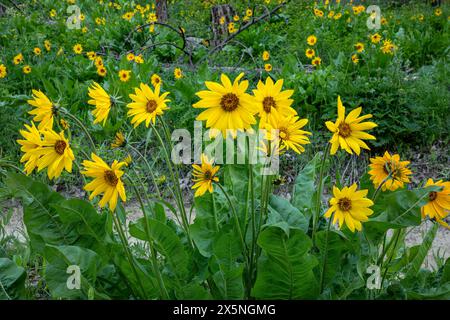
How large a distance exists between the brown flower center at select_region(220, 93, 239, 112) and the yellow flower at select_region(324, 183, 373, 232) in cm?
39

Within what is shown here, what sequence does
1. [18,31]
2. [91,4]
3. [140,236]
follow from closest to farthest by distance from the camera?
[140,236] → [18,31] → [91,4]

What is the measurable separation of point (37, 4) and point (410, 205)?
1069cm

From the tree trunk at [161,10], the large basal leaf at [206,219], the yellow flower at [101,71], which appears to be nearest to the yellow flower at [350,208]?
the large basal leaf at [206,219]

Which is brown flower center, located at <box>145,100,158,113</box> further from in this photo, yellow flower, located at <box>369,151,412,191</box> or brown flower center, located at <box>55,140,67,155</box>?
yellow flower, located at <box>369,151,412,191</box>

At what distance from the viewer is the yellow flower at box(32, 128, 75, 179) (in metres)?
1.49

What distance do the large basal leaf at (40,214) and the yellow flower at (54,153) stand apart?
220mm

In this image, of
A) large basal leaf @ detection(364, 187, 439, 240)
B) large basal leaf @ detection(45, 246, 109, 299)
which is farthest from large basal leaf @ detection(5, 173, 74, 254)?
large basal leaf @ detection(364, 187, 439, 240)

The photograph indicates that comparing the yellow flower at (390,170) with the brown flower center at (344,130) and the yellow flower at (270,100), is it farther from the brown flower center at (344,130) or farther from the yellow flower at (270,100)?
the yellow flower at (270,100)

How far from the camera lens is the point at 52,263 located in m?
1.67

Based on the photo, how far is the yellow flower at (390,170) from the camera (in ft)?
5.51

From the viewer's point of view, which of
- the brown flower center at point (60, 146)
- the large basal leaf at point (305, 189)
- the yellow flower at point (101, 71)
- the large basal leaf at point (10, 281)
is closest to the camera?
the brown flower center at point (60, 146)

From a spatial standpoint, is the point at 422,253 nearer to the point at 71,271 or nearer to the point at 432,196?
the point at 432,196

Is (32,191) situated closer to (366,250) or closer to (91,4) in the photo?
(366,250)

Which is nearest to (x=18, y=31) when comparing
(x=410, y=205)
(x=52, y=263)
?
(x=52, y=263)
